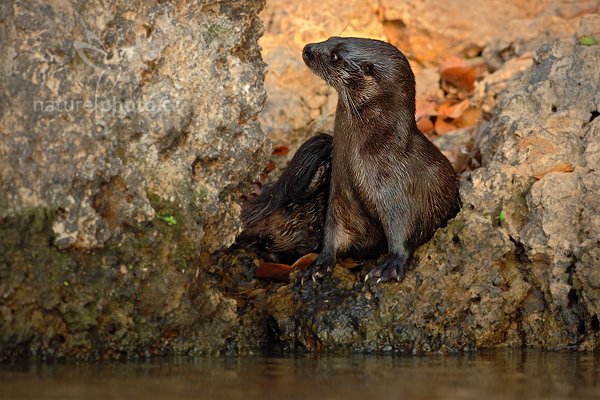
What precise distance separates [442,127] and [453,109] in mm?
246

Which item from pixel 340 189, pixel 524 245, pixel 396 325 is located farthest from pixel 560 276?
pixel 340 189

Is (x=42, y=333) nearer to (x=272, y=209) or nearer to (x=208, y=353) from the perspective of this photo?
(x=208, y=353)

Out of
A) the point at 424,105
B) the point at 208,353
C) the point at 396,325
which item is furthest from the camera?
the point at 424,105

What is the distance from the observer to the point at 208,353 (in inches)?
232

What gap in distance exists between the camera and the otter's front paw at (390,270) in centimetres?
644

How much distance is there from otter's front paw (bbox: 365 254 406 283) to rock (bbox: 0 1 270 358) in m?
0.85

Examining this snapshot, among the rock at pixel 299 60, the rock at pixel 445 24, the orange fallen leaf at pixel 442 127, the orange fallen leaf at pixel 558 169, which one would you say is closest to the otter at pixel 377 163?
the orange fallen leaf at pixel 558 169

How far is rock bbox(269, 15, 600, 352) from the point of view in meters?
6.30

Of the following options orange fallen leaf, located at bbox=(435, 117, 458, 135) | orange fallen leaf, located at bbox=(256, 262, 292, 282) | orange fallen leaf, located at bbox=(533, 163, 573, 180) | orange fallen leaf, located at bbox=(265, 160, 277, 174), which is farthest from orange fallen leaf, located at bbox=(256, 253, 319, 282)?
orange fallen leaf, located at bbox=(435, 117, 458, 135)

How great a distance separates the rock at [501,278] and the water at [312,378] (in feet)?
1.43

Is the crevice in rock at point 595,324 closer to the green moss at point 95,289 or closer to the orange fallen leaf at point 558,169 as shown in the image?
the orange fallen leaf at point 558,169

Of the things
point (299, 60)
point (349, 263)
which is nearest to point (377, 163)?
point (349, 263)

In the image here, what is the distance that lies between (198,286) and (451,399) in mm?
1865

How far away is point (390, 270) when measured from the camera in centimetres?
648
